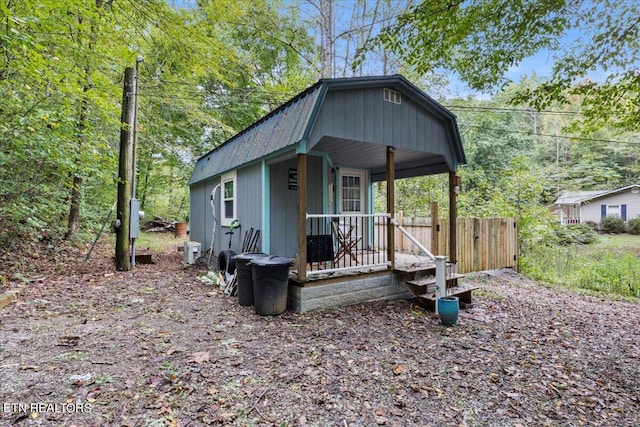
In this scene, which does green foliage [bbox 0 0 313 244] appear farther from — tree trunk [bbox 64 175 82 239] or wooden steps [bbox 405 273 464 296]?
wooden steps [bbox 405 273 464 296]

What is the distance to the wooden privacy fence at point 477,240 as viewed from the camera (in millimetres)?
7848

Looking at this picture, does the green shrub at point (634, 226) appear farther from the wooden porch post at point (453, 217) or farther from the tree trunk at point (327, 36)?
the wooden porch post at point (453, 217)

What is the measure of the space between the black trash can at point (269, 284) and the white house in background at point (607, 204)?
22567 mm

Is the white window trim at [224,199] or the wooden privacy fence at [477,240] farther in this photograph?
the wooden privacy fence at [477,240]

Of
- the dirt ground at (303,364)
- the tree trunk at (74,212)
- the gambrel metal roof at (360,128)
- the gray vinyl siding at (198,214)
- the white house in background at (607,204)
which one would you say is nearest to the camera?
the dirt ground at (303,364)

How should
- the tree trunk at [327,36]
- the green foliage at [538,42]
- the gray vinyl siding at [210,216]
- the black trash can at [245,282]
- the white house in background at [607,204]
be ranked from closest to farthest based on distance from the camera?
the green foliage at [538,42]
the black trash can at [245,282]
the gray vinyl siding at [210,216]
the tree trunk at [327,36]
the white house in background at [607,204]

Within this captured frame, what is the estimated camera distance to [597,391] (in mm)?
2836

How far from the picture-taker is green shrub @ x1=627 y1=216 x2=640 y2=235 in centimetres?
1902

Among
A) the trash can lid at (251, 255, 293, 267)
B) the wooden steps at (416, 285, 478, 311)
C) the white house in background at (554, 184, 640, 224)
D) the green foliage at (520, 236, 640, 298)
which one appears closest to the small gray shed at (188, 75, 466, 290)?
the trash can lid at (251, 255, 293, 267)

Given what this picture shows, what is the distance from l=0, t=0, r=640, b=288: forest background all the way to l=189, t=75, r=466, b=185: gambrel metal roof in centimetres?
61

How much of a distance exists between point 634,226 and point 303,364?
82.8ft

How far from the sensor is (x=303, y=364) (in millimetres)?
3066

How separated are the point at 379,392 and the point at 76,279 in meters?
6.30

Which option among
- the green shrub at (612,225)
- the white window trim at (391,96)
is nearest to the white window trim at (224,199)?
the white window trim at (391,96)
